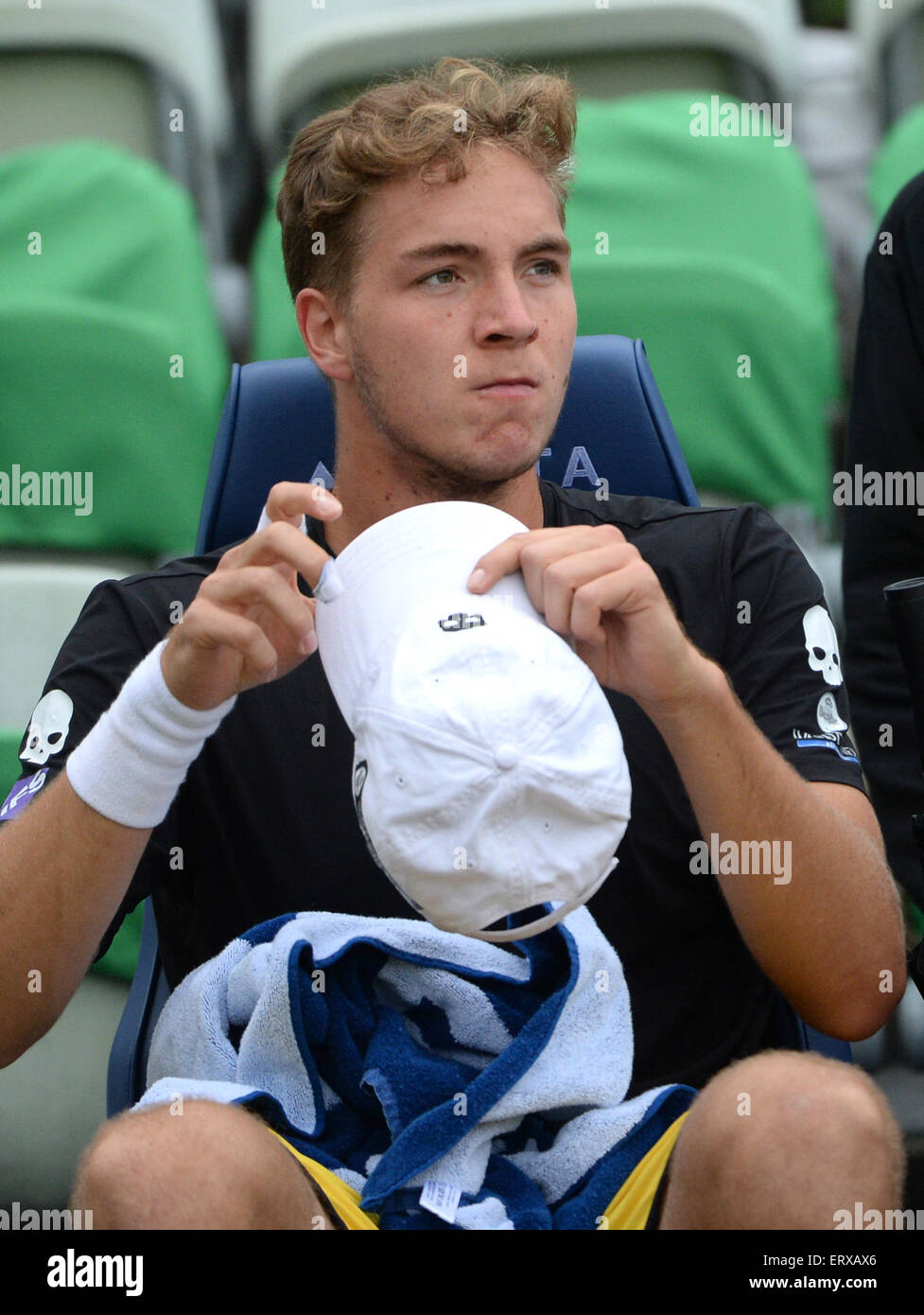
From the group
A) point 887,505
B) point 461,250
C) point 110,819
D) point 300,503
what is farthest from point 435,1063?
point 887,505

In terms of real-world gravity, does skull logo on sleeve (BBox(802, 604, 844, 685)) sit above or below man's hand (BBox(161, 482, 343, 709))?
below

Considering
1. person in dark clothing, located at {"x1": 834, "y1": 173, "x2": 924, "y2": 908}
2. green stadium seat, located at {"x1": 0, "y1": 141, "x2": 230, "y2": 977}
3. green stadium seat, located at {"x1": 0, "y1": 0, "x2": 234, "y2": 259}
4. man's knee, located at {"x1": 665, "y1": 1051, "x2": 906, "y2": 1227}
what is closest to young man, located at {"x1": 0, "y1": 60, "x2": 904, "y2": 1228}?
man's knee, located at {"x1": 665, "y1": 1051, "x2": 906, "y2": 1227}

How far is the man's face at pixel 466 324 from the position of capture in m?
1.40

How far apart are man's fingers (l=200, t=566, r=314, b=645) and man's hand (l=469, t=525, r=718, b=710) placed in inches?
5.5

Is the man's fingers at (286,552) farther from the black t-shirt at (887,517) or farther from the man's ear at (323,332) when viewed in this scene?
the black t-shirt at (887,517)

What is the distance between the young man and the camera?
989 mm

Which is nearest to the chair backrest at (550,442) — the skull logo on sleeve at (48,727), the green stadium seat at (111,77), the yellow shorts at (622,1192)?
the skull logo on sleeve at (48,727)

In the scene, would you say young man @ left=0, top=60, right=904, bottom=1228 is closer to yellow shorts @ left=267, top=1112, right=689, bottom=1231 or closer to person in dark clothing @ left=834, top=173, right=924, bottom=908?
yellow shorts @ left=267, top=1112, right=689, bottom=1231

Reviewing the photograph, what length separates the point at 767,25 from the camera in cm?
259

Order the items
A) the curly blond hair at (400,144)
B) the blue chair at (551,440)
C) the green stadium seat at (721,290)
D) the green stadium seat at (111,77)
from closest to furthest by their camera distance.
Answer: the curly blond hair at (400,144)
the blue chair at (551,440)
the green stadium seat at (721,290)
the green stadium seat at (111,77)

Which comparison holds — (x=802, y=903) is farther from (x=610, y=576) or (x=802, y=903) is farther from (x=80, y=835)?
(x=80, y=835)

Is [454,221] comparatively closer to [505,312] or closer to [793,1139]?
[505,312]

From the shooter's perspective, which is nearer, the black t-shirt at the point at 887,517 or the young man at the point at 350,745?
the young man at the point at 350,745
